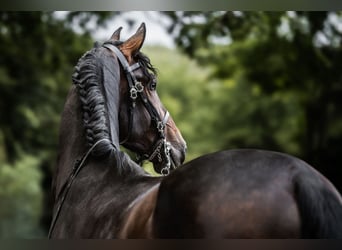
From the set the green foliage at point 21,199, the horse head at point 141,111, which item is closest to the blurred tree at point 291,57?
the green foliage at point 21,199

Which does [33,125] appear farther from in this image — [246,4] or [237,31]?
[246,4]

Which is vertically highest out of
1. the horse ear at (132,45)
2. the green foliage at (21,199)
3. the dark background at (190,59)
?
the horse ear at (132,45)

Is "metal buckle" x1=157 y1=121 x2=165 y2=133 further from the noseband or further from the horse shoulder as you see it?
the horse shoulder

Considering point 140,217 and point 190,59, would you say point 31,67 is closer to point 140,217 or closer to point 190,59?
point 190,59

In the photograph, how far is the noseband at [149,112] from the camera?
9.11 ft

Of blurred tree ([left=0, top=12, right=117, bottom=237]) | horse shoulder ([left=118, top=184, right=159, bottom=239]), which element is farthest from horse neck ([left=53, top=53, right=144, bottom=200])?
blurred tree ([left=0, top=12, right=117, bottom=237])

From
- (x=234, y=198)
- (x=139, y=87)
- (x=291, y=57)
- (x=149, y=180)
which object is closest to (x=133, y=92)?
(x=139, y=87)

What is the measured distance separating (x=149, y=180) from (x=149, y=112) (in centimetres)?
63

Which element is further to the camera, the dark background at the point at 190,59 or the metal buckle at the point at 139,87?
the dark background at the point at 190,59

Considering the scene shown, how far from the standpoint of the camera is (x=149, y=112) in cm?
289

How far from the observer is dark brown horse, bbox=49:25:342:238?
6.16 ft

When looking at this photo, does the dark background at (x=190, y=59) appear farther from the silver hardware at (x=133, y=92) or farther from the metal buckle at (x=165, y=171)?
the silver hardware at (x=133, y=92)

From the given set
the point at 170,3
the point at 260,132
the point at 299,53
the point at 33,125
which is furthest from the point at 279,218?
the point at 260,132

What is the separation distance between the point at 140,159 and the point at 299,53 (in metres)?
4.61
